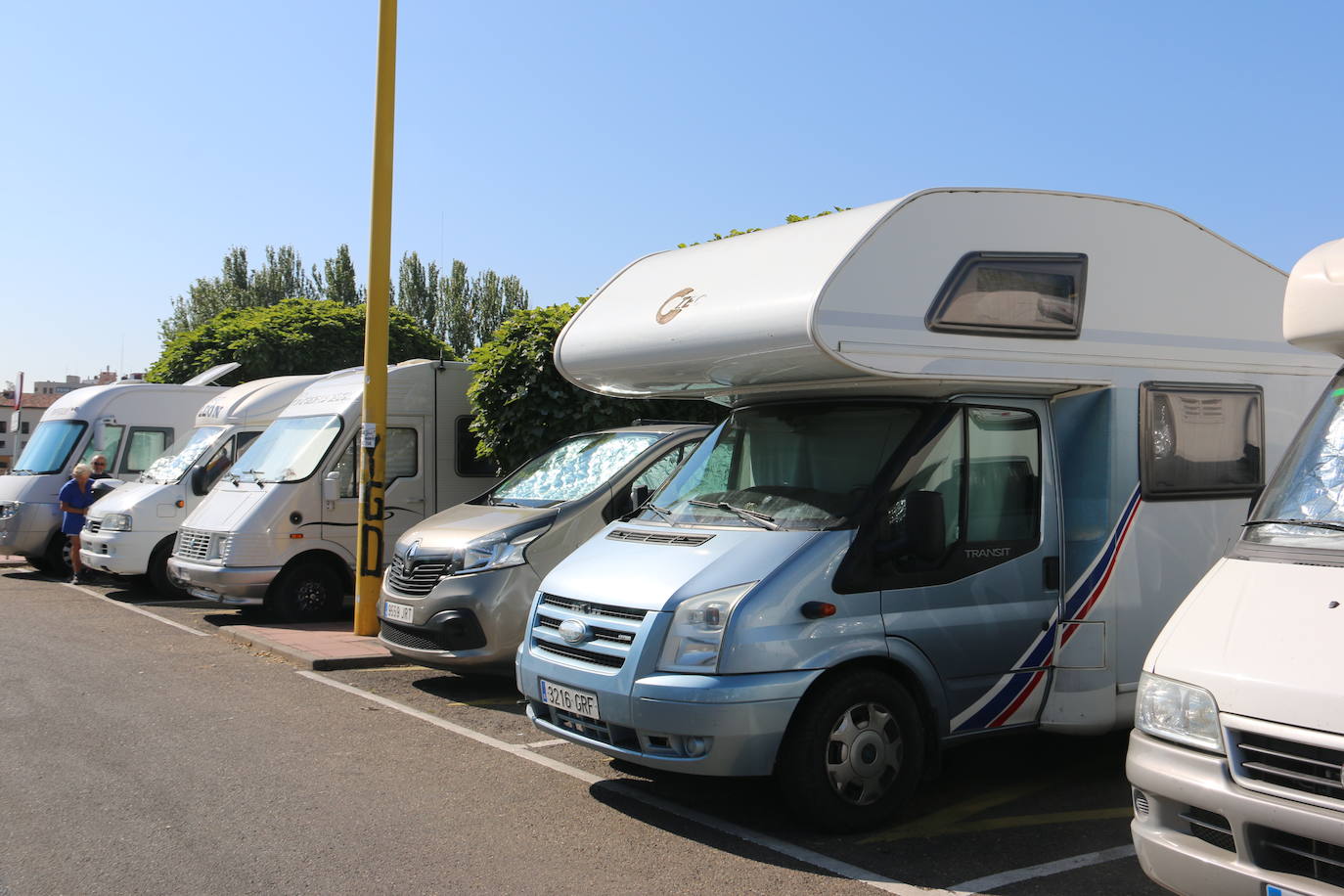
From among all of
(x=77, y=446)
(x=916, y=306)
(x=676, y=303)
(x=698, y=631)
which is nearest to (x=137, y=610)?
(x=77, y=446)

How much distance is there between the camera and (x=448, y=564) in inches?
349

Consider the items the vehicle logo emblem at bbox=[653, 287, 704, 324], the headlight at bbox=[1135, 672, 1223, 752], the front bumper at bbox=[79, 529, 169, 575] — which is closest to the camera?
the headlight at bbox=[1135, 672, 1223, 752]

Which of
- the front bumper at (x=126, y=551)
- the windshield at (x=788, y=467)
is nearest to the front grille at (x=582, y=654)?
the windshield at (x=788, y=467)

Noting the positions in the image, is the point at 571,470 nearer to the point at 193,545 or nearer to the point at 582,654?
the point at 582,654

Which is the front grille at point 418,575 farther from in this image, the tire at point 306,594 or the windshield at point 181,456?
the windshield at point 181,456

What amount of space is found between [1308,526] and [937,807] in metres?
2.52

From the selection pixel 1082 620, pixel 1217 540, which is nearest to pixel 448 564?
pixel 1082 620

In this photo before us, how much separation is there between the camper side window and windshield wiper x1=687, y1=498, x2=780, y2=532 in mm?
2061

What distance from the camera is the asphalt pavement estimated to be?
514cm

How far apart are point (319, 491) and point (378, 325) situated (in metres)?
2.41

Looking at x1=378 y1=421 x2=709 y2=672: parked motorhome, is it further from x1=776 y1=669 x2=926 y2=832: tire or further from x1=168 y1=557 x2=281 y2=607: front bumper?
x1=168 y1=557 x2=281 y2=607: front bumper

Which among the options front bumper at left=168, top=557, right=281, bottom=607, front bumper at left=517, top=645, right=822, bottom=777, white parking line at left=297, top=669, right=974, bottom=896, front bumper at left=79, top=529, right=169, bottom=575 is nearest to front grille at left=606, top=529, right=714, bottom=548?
front bumper at left=517, top=645, right=822, bottom=777

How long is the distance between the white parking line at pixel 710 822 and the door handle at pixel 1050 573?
195 centimetres

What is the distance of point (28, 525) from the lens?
17000mm
